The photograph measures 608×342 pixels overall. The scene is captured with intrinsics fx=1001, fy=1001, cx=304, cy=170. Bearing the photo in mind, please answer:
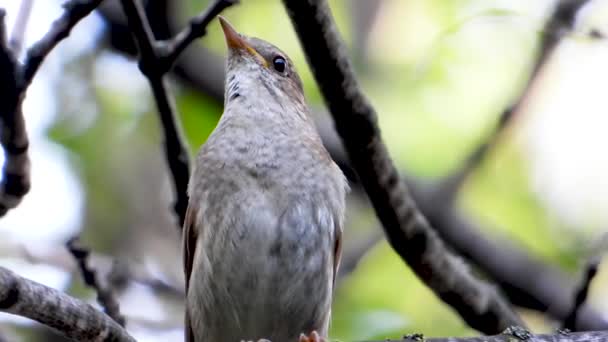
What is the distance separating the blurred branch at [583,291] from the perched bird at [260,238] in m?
1.23

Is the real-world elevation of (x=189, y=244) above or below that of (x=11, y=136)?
below

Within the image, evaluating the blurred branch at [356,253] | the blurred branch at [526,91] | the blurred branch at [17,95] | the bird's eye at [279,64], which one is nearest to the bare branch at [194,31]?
the blurred branch at [17,95]

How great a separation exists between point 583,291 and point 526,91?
170cm

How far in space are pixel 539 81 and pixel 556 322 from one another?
61.1 inches

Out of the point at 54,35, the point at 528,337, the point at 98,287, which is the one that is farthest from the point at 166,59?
the point at 528,337

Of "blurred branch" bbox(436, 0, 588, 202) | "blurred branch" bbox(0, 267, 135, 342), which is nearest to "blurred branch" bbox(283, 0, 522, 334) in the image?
"blurred branch" bbox(436, 0, 588, 202)

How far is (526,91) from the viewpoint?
620 cm

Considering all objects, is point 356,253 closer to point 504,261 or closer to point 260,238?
point 504,261

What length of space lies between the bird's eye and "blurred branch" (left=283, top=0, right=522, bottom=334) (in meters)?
1.25

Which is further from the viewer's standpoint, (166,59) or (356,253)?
(356,253)

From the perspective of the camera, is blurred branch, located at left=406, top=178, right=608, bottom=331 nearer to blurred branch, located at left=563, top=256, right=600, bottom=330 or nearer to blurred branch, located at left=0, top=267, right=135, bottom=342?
Result: blurred branch, located at left=563, top=256, right=600, bottom=330

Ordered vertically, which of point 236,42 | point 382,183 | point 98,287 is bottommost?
point 98,287

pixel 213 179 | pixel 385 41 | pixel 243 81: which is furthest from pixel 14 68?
pixel 385 41

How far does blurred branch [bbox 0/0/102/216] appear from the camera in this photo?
425 centimetres
